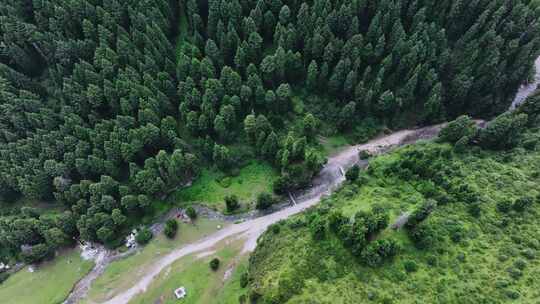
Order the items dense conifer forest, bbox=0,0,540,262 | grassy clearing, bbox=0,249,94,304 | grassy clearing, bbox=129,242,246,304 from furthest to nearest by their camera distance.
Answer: dense conifer forest, bbox=0,0,540,262
grassy clearing, bbox=0,249,94,304
grassy clearing, bbox=129,242,246,304

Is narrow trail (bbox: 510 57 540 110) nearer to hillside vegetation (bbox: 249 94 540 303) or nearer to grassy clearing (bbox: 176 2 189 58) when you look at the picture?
hillside vegetation (bbox: 249 94 540 303)

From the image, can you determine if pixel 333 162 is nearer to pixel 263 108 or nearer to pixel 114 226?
pixel 263 108

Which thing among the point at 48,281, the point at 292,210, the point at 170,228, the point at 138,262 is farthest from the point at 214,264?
the point at 48,281

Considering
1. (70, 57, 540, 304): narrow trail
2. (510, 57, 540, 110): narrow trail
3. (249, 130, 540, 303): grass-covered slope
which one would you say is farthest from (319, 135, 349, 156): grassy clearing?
(510, 57, 540, 110): narrow trail

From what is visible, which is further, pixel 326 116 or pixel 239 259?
pixel 326 116

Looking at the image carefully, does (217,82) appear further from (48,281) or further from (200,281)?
(48,281)

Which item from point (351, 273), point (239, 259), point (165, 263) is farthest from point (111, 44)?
point (351, 273)

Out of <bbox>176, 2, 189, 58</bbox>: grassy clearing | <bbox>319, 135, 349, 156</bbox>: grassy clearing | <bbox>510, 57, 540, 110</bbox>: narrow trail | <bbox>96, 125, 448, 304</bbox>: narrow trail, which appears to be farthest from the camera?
<bbox>176, 2, 189, 58</bbox>: grassy clearing
